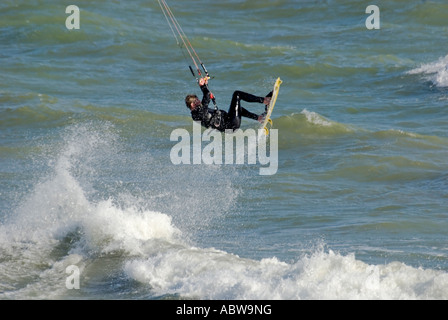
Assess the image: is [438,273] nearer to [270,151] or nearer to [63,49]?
[270,151]

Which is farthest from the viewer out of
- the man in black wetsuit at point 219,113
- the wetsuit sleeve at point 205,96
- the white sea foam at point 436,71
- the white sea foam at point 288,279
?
the white sea foam at point 436,71

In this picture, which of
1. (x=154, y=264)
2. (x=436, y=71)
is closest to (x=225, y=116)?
(x=154, y=264)

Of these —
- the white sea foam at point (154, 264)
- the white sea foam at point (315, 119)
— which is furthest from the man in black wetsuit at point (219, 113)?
the white sea foam at point (315, 119)

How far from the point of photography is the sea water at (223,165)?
35.6 ft

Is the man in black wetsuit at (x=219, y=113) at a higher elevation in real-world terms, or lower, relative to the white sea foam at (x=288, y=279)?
higher

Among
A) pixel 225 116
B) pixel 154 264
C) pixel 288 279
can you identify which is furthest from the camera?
pixel 225 116

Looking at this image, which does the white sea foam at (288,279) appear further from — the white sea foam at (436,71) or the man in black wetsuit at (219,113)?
the white sea foam at (436,71)

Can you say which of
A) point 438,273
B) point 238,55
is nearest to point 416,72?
point 238,55

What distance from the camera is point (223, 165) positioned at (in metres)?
18.2

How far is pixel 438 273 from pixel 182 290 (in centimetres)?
317

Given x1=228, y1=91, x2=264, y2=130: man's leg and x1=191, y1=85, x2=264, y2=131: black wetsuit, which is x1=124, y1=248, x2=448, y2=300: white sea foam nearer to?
x1=191, y1=85, x2=264, y2=131: black wetsuit

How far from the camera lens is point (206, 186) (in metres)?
16.5

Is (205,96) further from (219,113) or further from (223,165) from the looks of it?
(223,165)

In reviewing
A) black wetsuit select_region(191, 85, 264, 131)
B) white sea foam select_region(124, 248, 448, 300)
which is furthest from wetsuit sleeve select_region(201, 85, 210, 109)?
white sea foam select_region(124, 248, 448, 300)
